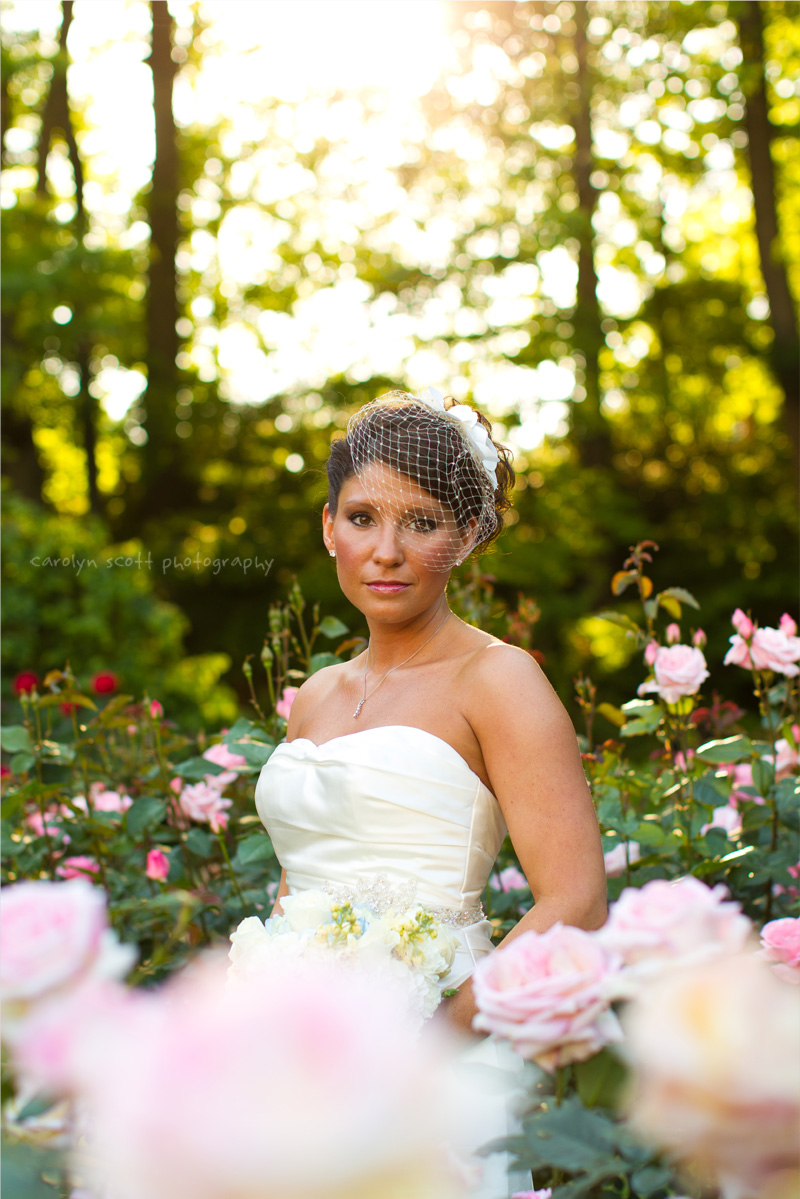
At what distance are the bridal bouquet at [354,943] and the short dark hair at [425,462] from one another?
38.8 inches

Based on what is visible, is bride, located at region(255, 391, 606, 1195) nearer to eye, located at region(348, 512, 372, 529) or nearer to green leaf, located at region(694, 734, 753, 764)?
eye, located at region(348, 512, 372, 529)

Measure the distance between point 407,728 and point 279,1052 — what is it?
158 centimetres

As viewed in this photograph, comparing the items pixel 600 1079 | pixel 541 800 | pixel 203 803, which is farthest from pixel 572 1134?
pixel 203 803

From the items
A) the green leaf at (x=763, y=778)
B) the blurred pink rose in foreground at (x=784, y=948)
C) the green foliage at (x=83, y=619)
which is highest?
the blurred pink rose in foreground at (x=784, y=948)

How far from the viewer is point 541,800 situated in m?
1.83

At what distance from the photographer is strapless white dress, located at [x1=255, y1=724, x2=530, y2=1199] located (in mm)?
2020

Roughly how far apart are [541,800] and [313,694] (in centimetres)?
88

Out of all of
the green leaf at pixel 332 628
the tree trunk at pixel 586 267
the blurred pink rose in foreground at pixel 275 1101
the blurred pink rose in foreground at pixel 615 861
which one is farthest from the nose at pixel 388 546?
the tree trunk at pixel 586 267

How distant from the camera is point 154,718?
2.91 m

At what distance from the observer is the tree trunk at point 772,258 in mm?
12594

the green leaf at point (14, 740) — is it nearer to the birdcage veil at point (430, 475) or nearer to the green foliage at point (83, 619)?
the birdcage veil at point (430, 475)

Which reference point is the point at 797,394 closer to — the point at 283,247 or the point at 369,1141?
the point at 283,247

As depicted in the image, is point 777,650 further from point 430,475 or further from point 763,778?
point 430,475

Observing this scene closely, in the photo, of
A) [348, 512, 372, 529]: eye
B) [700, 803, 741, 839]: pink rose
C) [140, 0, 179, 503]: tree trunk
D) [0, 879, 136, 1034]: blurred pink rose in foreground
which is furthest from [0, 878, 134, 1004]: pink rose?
[140, 0, 179, 503]: tree trunk
